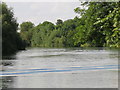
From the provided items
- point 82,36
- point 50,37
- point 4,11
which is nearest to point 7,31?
point 4,11

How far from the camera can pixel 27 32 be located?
378ft

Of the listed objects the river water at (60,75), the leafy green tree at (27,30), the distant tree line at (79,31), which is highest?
the leafy green tree at (27,30)

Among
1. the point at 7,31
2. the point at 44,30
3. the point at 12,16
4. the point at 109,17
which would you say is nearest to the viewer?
the point at 109,17

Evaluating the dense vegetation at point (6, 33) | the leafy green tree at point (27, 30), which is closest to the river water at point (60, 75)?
the dense vegetation at point (6, 33)

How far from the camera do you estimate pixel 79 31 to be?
562 cm

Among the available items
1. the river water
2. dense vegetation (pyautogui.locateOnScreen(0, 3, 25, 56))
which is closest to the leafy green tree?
dense vegetation (pyautogui.locateOnScreen(0, 3, 25, 56))

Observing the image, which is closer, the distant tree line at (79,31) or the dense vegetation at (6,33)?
the distant tree line at (79,31)

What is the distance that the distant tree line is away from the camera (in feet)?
13.4

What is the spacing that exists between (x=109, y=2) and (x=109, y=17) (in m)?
0.62

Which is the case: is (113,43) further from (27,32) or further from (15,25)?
(27,32)

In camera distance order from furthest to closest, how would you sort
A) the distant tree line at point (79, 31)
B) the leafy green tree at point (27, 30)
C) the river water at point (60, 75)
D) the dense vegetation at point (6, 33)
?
1. the leafy green tree at point (27, 30)
2. the dense vegetation at point (6, 33)
3. the river water at point (60, 75)
4. the distant tree line at point (79, 31)

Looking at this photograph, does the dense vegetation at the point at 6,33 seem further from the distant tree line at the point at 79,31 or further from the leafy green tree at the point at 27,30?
the leafy green tree at the point at 27,30

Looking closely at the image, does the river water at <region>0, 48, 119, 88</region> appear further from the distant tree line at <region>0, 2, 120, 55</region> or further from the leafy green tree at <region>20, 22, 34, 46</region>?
the leafy green tree at <region>20, 22, 34, 46</region>

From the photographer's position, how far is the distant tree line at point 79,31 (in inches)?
161
